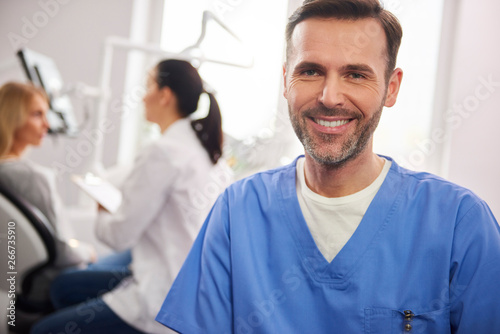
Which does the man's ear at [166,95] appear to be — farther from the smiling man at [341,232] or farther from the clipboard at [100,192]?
the smiling man at [341,232]

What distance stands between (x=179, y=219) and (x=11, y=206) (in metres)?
0.53

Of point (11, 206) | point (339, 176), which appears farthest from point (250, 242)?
point (11, 206)

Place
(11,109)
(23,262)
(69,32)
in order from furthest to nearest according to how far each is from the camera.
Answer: (69,32)
(11,109)
(23,262)

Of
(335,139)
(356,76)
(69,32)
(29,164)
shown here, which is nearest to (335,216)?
(335,139)

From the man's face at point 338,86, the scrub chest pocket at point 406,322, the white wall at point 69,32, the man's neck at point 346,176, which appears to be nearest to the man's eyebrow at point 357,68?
the man's face at point 338,86

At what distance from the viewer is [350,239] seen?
30.0 inches

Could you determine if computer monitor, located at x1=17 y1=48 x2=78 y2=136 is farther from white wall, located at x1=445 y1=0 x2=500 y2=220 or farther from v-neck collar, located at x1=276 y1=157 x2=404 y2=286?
white wall, located at x1=445 y1=0 x2=500 y2=220

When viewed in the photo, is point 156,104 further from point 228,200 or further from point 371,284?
point 371,284

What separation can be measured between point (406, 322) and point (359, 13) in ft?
1.83

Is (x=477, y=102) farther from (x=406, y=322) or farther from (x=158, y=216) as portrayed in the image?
(x=158, y=216)

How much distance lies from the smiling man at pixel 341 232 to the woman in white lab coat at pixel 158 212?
359 mm

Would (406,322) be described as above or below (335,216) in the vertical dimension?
below

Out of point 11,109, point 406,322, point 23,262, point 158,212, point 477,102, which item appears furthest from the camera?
point 11,109

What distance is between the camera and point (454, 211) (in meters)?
0.72
